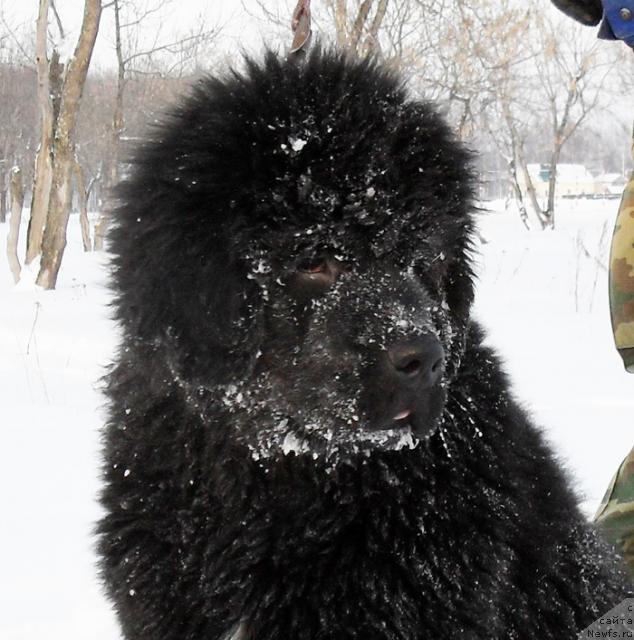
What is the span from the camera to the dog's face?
7.28 feet

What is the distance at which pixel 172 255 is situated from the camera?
2248 millimetres

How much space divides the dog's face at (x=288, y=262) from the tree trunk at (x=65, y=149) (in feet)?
47.4

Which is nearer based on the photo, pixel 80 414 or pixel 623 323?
pixel 623 323

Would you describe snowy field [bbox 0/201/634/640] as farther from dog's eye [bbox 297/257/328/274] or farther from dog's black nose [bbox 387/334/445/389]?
dog's black nose [bbox 387/334/445/389]

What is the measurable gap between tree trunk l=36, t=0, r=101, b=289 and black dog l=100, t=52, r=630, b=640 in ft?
47.1

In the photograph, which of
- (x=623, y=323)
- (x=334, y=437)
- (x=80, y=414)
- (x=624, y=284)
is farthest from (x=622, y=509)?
(x=80, y=414)

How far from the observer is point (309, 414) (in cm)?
223

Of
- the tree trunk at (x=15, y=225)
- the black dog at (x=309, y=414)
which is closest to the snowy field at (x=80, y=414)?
the black dog at (x=309, y=414)

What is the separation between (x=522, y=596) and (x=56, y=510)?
3031 mm

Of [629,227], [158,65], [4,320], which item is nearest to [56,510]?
[629,227]

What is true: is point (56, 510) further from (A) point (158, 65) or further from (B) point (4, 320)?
(A) point (158, 65)

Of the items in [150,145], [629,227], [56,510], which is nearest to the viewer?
[629,227]

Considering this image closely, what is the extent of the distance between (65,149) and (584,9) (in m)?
15.1

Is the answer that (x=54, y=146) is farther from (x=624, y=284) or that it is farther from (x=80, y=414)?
(x=624, y=284)
